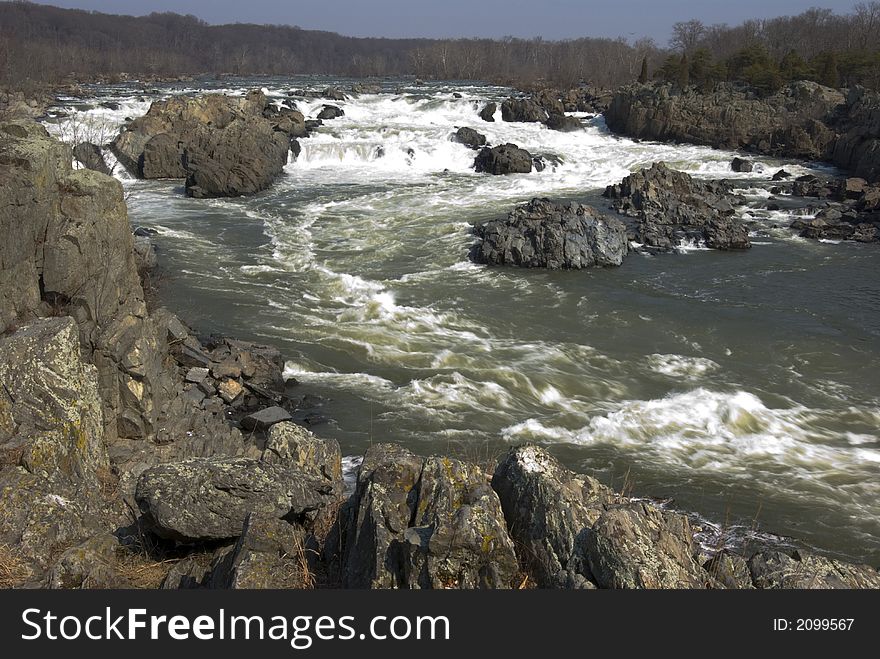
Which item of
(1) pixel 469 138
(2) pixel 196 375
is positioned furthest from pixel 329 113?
(2) pixel 196 375

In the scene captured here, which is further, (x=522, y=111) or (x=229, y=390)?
(x=522, y=111)

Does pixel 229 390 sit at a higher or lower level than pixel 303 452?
lower

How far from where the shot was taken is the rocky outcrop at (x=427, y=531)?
4797 millimetres

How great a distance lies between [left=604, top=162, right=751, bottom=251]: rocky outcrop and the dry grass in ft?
73.7

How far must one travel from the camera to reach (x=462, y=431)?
12336 millimetres

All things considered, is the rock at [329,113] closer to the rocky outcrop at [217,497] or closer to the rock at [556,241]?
the rock at [556,241]

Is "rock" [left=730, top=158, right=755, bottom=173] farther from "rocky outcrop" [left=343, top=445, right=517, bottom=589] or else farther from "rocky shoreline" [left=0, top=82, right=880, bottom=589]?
"rocky outcrop" [left=343, top=445, right=517, bottom=589]

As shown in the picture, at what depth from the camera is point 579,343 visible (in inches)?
661

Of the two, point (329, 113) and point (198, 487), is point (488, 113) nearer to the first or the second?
point (329, 113)

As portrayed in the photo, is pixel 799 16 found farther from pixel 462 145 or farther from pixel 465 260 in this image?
pixel 465 260

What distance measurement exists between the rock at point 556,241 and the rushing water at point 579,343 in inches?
25.2

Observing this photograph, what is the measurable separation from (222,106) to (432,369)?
1384 inches

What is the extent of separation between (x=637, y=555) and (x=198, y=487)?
12.0ft

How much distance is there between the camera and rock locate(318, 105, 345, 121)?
173ft
